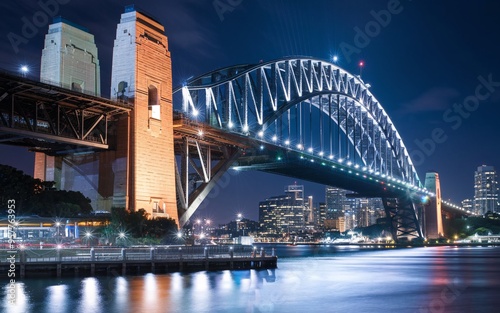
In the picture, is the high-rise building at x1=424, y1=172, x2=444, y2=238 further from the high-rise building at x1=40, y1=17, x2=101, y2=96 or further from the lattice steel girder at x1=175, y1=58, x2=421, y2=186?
the high-rise building at x1=40, y1=17, x2=101, y2=96

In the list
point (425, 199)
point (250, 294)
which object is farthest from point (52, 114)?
point (425, 199)

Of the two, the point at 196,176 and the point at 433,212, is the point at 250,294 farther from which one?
the point at 433,212

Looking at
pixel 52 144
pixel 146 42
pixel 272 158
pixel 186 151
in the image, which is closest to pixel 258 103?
pixel 272 158

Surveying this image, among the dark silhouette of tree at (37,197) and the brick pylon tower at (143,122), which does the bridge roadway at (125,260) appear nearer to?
the brick pylon tower at (143,122)

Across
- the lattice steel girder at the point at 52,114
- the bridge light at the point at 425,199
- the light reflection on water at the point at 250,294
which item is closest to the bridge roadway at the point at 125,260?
the light reflection on water at the point at 250,294

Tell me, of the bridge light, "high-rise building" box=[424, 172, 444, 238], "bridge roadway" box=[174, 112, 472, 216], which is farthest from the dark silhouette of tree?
"high-rise building" box=[424, 172, 444, 238]

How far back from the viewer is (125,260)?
153 feet

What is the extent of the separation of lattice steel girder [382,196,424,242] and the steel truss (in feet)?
344

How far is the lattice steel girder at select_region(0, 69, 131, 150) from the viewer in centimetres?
4572

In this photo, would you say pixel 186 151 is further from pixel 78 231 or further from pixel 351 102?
pixel 351 102

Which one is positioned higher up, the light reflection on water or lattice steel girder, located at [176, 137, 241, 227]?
lattice steel girder, located at [176, 137, 241, 227]

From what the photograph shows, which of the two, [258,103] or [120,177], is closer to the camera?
[120,177]

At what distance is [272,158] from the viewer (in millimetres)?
81250

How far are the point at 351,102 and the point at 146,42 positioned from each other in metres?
75.3
